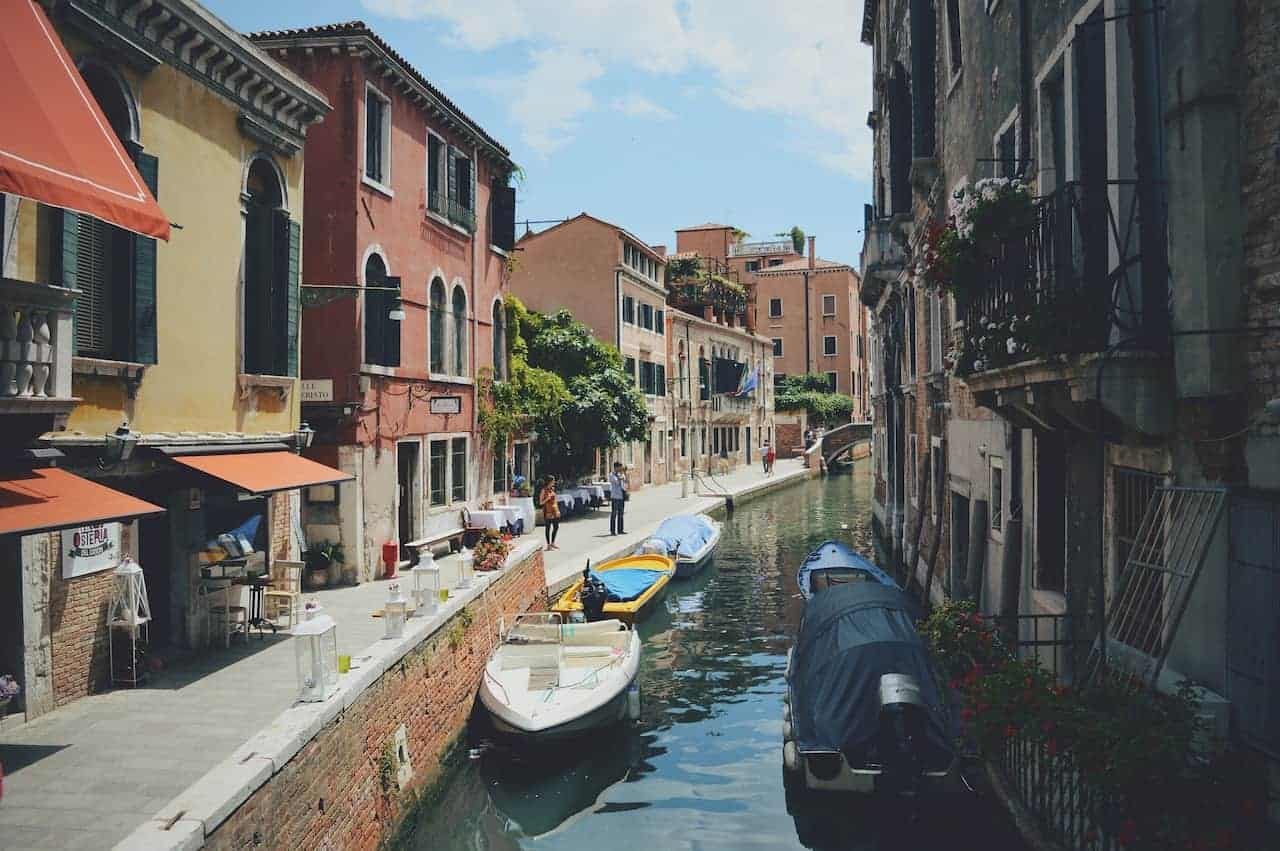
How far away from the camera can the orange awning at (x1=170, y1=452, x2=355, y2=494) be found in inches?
355

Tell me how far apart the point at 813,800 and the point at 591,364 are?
18.7 m

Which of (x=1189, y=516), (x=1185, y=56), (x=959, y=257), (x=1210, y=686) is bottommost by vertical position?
(x=1210, y=686)

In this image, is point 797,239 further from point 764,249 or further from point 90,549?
point 90,549

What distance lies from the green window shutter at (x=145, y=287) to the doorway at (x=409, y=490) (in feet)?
23.9

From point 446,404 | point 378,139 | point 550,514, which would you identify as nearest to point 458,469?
point 446,404

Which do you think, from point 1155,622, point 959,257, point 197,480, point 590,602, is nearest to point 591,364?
point 590,602

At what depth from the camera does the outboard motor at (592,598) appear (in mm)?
14820

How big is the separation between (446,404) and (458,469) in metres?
1.69

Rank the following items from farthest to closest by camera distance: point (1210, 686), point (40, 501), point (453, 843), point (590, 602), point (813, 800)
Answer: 1. point (590, 602)
2. point (813, 800)
3. point (453, 843)
4. point (40, 501)
5. point (1210, 686)

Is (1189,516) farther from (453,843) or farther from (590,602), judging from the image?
(590,602)

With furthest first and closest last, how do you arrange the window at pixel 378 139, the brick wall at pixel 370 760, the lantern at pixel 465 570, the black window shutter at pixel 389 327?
the window at pixel 378 139
the black window shutter at pixel 389 327
the lantern at pixel 465 570
the brick wall at pixel 370 760

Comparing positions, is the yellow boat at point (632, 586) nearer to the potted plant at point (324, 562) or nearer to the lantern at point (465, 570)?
the lantern at point (465, 570)

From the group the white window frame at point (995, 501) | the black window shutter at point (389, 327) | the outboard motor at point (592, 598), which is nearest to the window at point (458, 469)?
the black window shutter at point (389, 327)

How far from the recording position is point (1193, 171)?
16.8ft
